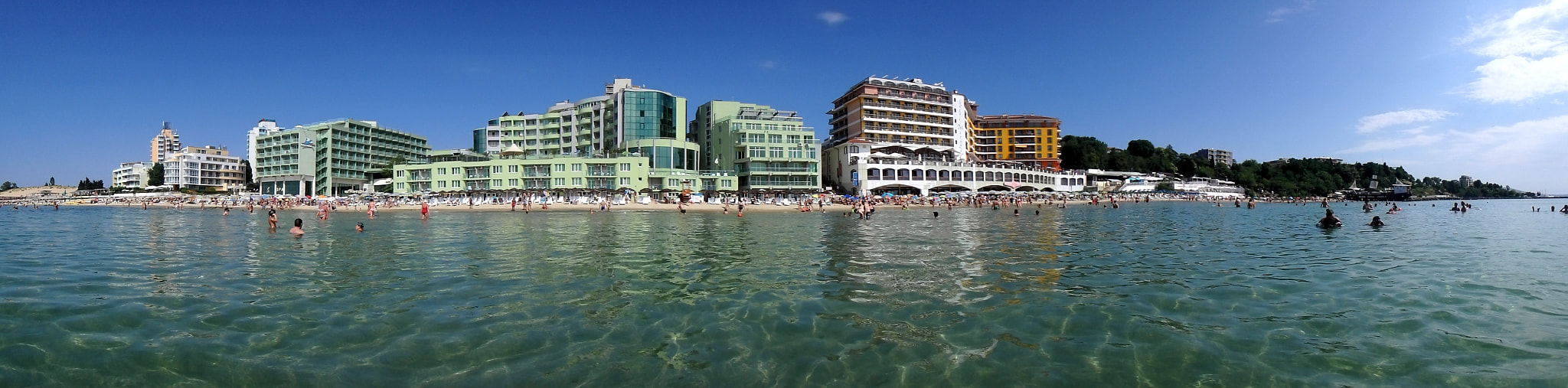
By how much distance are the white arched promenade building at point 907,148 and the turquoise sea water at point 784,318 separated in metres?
72.4

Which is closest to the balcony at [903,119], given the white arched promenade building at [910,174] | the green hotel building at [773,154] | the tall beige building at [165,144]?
the white arched promenade building at [910,174]

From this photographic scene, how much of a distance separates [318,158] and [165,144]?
128 metres

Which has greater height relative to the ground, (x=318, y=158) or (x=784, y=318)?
(x=318, y=158)

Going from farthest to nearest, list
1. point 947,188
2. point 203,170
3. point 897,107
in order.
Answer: point 203,170, point 897,107, point 947,188

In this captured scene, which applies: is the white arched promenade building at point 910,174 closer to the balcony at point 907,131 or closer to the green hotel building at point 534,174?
the balcony at point 907,131

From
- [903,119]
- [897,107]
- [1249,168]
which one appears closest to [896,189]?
[903,119]

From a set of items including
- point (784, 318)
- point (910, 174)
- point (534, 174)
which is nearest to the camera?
point (784, 318)

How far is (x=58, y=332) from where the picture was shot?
8852 mm

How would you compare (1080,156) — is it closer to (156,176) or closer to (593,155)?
(593,155)

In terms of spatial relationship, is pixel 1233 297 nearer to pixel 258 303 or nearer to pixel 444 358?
pixel 444 358

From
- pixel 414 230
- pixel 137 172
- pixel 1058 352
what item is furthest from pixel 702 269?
pixel 137 172

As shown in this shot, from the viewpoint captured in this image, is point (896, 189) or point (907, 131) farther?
point (907, 131)

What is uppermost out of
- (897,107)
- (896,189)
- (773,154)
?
(897,107)

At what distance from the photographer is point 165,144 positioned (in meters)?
190
